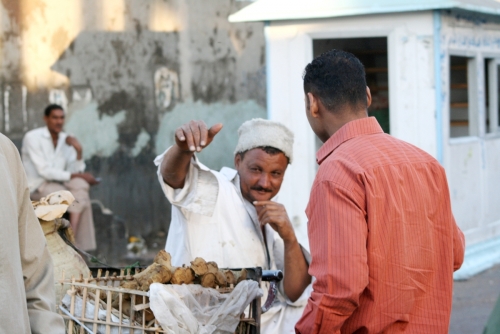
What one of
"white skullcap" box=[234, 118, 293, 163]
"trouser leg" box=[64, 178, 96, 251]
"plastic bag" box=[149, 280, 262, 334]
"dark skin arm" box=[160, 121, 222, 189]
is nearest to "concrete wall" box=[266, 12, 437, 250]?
"trouser leg" box=[64, 178, 96, 251]

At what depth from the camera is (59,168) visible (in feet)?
27.0

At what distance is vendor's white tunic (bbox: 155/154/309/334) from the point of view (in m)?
3.28

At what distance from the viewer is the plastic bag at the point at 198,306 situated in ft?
7.91

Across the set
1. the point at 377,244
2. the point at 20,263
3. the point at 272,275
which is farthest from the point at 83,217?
the point at 20,263

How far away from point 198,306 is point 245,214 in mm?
904

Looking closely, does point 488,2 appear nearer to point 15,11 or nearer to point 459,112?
point 459,112

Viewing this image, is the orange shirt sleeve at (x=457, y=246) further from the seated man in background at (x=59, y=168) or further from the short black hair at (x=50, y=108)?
the short black hair at (x=50, y=108)

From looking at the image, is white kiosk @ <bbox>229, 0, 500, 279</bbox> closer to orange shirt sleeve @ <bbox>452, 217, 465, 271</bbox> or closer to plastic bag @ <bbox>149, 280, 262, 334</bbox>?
orange shirt sleeve @ <bbox>452, 217, 465, 271</bbox>

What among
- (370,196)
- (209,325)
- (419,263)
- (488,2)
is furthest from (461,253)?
(488,2)

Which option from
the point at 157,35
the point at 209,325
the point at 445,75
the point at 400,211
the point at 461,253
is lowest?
the point at 209,325

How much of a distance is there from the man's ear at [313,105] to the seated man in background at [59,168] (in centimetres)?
571

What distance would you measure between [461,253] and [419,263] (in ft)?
0.88

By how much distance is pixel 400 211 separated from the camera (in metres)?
2.45

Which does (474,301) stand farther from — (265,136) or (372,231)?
(372,231)
